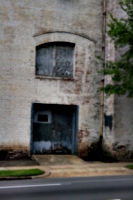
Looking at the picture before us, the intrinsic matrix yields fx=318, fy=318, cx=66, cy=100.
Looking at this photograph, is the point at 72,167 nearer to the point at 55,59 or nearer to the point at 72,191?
the point at 72,191

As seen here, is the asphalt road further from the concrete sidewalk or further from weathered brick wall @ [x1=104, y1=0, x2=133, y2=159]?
weathered brick wall @ [x1=104, y1=0, x2=133, y2=159]

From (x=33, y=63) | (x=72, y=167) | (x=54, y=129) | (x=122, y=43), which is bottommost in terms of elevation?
(x=72, y=167)

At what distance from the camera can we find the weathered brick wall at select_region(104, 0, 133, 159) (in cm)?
1700

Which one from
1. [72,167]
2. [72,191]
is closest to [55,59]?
[72,167]

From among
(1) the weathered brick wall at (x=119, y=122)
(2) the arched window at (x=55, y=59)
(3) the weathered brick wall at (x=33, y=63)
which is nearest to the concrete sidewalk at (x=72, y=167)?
(3) the weathered brick wall at (x=33, y=63)

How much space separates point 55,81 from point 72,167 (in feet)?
16.6

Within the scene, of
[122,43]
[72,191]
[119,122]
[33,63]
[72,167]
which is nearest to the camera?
[72,191]

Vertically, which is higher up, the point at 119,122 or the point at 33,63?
the point at 33,63

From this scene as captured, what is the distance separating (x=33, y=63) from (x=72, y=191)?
9.15 m

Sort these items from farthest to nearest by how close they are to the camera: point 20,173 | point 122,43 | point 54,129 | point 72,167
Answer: point 54,129, point 122,43, point 72,167, point 20,173

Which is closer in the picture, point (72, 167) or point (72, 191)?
point (72, 191)

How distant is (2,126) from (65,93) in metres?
3.82

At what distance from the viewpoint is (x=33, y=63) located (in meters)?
16.7

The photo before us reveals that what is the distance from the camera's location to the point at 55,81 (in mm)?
17156
